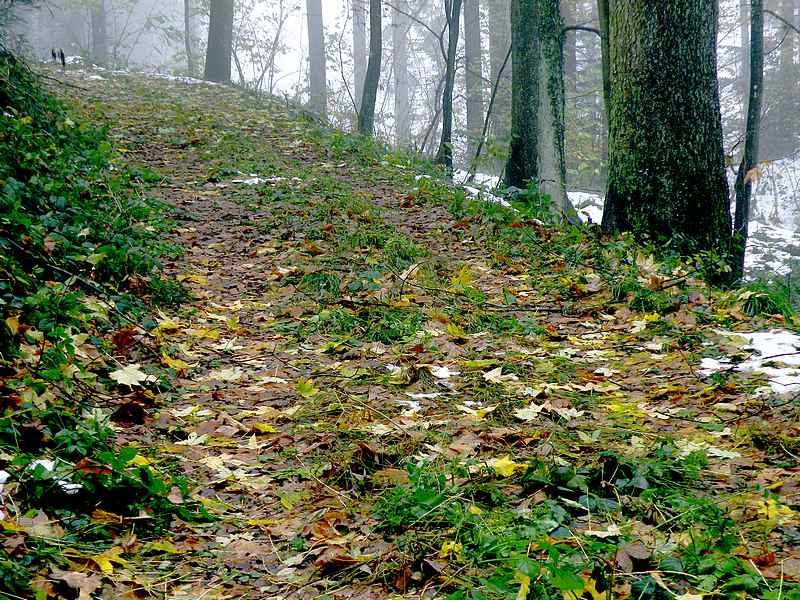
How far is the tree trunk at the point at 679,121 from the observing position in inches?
214

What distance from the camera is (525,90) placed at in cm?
810

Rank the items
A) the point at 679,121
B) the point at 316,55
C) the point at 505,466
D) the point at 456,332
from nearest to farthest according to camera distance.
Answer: the point at 505,466 < the point at 456,332 < the point at 679,121 < the point at 316,55

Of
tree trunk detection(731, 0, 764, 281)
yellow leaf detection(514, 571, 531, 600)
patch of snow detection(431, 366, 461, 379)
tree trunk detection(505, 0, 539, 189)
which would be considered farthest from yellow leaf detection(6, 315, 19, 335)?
tree trunk detection(731, 0, 764, 281)

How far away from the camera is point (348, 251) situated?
599 cm

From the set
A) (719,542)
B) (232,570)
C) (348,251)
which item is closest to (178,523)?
(232,570)

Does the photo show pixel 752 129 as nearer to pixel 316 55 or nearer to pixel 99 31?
pixel 316 55

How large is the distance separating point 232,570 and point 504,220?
5116mm

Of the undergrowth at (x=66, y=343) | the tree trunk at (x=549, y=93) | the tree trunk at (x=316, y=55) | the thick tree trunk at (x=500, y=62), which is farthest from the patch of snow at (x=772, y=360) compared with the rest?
the tree trunk at (x=316, y=55)

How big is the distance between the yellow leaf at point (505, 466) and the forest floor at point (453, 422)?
18mm

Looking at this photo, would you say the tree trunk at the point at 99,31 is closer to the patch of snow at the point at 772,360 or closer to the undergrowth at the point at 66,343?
the undergrowth at the point at 66,343

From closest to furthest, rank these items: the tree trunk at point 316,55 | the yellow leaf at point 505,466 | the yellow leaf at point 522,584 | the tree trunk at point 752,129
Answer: the yellow leaf at point 522,584, the yellow leaf at point 505,466, the tree trunk at point 752,129, the tree trunk at point 316,55

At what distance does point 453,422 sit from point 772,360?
1.75 m

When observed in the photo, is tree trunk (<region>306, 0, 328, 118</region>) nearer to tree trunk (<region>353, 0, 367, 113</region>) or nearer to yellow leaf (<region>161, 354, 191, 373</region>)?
tree trunk (<region>353, 0, 367, 113</region>)

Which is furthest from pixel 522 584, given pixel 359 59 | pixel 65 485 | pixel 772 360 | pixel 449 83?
pixel 359 59
